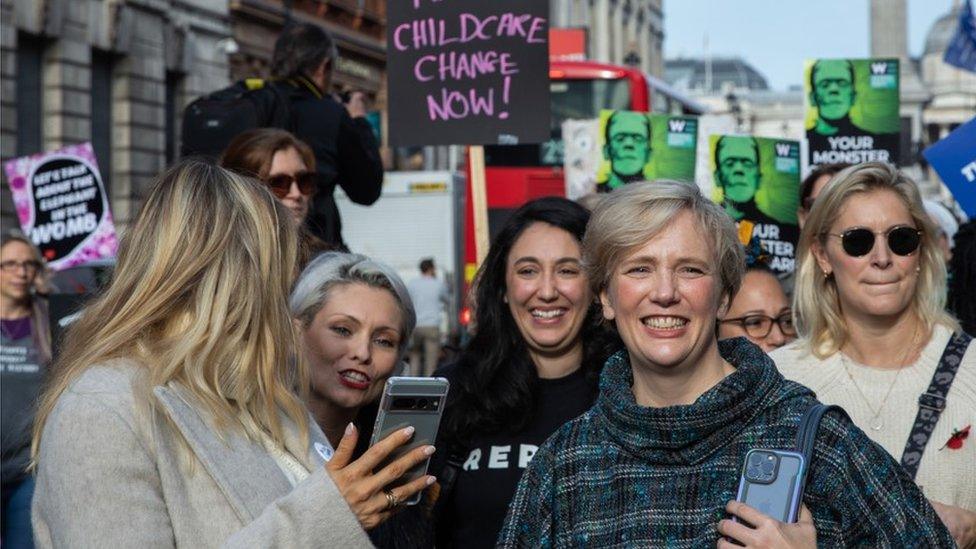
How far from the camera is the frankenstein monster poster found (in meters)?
11.1

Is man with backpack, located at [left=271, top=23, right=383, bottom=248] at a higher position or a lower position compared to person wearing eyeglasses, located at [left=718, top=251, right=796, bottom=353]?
higher

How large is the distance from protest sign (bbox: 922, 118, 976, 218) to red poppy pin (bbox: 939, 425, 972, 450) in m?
2.79

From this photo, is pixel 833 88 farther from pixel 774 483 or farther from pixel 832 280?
pixel 774 483

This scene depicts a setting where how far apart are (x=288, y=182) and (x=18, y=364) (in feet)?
7.30

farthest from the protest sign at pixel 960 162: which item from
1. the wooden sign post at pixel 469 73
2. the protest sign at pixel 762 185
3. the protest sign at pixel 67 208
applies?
the protest sign at pixel 67 208

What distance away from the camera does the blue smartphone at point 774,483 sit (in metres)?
2.90

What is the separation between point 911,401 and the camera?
415 cm

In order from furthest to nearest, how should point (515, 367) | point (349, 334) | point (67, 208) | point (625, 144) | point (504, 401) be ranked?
1. point (67, 208)
2. point (625, 144)
3. point (515, 367)
4. point (504, 401)
5. point (349, 334)

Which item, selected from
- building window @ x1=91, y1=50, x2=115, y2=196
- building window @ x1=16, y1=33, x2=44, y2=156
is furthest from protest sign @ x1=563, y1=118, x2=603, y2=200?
building window @ x1=91, y1=50, x2=115, y2=196

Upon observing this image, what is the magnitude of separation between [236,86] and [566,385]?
276 cm

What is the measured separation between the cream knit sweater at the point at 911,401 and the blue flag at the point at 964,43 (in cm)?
1426

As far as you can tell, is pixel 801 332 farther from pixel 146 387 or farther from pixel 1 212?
pixel 1 212

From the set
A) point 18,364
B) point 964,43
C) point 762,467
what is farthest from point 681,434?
point 964,43

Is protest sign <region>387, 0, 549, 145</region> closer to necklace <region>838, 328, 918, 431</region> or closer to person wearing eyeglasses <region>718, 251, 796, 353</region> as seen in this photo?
person wearing eyeglasses <region>718, 251, 796, 353</region>
